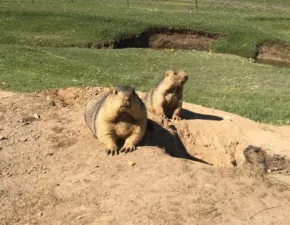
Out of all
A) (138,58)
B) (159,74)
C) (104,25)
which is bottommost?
(138,58)

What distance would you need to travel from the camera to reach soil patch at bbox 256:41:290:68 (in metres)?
28.7

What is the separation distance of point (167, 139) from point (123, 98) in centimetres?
258

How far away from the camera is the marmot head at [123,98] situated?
772cm

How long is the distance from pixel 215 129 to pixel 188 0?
4330cm

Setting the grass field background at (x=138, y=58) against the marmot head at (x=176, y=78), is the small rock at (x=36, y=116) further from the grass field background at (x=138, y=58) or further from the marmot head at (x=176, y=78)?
the grass field background at (x=138, y=58)

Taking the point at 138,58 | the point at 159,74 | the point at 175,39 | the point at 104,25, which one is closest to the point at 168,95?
the point at 159,74

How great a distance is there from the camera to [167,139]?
32.9ft

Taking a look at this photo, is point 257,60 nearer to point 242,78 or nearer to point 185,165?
point 242,78

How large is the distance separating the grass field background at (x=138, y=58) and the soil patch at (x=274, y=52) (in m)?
0.48

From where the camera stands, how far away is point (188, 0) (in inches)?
2061

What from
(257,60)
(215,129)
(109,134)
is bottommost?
(257,60)

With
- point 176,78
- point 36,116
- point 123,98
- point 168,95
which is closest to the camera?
point 123,98

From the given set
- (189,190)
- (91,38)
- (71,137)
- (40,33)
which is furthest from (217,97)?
(40,33)

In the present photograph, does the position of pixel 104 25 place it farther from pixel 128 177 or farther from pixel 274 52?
pixel 128 177
